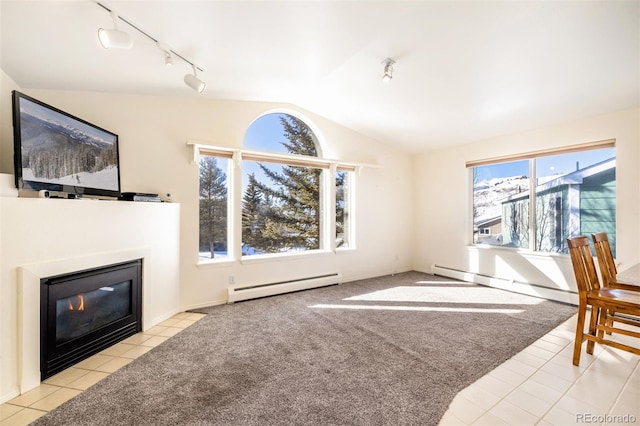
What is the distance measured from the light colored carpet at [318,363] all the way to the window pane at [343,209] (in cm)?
138

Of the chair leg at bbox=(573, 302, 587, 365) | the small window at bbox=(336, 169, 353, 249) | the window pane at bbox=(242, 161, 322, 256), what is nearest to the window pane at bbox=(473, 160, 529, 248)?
the small window at bbox=(336, 169, 353, 249)

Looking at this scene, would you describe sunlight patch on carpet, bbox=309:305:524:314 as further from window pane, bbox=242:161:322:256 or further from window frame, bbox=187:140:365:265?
window pane, bbox=242:161:322:256

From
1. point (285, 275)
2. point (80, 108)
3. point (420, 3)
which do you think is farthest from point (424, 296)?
point (80, 108)

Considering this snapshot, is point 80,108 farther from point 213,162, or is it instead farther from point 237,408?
point 237,408

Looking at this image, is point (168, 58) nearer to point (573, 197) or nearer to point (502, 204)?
point (502, 204)

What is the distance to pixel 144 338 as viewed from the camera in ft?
8.63

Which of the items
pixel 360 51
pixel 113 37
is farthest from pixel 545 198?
pixel 113 37

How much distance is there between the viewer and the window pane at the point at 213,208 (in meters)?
3.56

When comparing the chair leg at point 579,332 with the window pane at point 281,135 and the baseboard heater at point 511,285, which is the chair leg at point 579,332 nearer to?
the baseboard heater at point 511,285

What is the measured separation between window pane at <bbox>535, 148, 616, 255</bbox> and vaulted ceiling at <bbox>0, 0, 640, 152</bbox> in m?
0.61

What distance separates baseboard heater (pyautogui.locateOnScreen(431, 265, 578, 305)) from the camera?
11.8 ft

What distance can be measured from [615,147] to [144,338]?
560 centimetres

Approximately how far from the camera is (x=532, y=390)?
5.99ft

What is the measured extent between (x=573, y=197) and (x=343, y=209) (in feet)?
10.6
